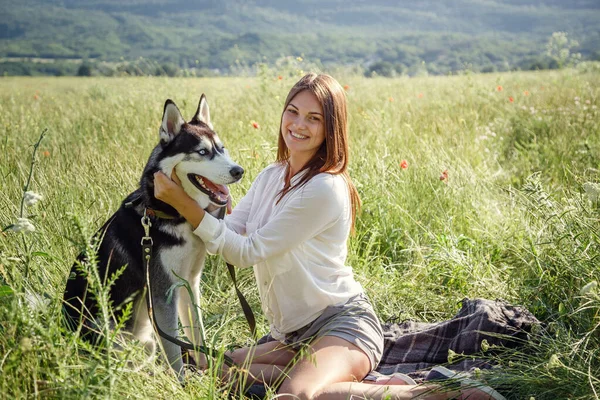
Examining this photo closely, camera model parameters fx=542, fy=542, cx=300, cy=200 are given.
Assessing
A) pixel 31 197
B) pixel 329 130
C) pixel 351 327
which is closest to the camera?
pixel 31 197

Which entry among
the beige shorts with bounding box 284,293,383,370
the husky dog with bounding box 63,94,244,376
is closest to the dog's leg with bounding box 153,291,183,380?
the husky dog with bounding box 63,94,244,376

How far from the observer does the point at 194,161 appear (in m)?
2.75

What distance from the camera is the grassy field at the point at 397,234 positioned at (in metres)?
1.98

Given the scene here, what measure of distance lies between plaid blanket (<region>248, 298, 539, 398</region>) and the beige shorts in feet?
0.57

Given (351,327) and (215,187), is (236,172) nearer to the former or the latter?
(215,187)

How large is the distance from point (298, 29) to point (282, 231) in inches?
6930

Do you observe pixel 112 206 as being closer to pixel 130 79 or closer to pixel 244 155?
pixel 244 155

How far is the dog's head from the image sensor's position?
2701mm

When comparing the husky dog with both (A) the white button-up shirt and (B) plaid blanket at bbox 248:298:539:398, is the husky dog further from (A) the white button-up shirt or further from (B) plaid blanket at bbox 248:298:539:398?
(B) plaid blanket at bbox 248:298:539:398

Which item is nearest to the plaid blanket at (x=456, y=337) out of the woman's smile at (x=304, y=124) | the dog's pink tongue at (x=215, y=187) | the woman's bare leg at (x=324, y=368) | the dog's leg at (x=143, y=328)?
the woman's bare leg at (x=324, y=368)

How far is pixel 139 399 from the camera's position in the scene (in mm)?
1901

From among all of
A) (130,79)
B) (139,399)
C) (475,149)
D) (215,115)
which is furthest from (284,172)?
(130,79)

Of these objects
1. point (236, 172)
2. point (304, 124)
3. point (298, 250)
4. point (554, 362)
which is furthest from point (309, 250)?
point (554, 362)

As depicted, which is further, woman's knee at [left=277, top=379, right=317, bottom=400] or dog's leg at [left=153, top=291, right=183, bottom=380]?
dog's leg at [left=153, top=291, right=183, bottom=380]
